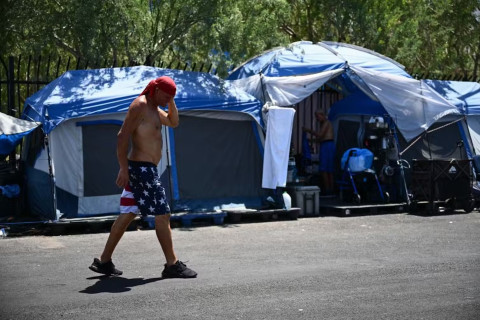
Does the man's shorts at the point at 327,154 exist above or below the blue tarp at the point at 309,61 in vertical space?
below

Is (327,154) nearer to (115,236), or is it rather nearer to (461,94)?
(461,94)

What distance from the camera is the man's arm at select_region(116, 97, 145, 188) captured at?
7926mm

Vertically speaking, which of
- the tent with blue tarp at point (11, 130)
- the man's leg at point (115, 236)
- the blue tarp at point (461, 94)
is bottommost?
the man's leg at point (115, 236)

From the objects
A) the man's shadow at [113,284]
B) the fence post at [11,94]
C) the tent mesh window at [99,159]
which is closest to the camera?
the man's shadow at [113,284]

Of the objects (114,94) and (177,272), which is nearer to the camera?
(177,272)

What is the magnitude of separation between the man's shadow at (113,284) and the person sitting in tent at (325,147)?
912 centimetres

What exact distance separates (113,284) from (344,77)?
9.91m

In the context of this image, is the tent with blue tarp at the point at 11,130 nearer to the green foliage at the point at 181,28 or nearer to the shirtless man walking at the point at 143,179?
the green foliage at the point at 181,28

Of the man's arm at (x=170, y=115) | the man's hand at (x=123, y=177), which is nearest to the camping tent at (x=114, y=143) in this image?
the man's arm at (x=170, y=115)

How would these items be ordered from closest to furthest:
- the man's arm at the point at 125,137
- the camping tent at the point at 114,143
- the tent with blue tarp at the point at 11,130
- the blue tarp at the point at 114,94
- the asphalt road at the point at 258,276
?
the asphalt road at the point at 258,276, the man's arm at the point at 125,137, the tent with blue tarp at the point at 11,130, the blue tarp at the point at 114,94, the camping tent at the point at 114,143

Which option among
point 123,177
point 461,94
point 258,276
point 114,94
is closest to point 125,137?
point 123,177

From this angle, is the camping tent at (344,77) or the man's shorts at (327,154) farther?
the man's shorts at (327,154)

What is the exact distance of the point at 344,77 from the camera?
16547 millimetres

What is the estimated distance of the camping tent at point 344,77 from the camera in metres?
14.7
